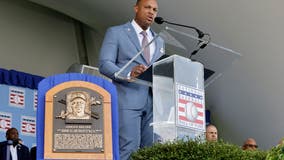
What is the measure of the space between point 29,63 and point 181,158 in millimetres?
6351

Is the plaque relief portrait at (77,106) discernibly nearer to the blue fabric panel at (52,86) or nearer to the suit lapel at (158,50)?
the blue fabric panel at (52,86)

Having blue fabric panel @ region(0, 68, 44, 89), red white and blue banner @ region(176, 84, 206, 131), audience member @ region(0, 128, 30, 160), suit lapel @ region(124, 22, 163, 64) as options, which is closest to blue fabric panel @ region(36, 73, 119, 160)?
red white and blue banner @ region(176, 84, 206, 131)

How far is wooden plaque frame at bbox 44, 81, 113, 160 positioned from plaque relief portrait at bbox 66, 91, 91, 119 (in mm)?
→ 64

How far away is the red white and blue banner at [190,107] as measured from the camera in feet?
11.0

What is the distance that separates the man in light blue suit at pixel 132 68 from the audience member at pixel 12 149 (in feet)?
10.6

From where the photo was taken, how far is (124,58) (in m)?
3.73

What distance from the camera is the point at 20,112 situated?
8344 mm

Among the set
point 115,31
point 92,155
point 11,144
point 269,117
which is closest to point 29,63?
point 11,144

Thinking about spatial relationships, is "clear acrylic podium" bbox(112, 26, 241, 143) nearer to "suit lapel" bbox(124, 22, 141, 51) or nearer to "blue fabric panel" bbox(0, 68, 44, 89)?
"suit lapel" bbox(124, 22, 141, 51)

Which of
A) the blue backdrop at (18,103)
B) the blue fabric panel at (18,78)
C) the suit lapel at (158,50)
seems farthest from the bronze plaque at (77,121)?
the blue fabric panel at (18,78)

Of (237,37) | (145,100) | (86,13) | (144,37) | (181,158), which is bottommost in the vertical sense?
(181,158)

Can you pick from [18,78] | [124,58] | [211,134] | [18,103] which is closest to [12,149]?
[18,103]

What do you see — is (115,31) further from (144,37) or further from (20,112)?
(20,112)

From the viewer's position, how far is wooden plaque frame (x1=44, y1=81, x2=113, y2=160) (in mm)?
3152
